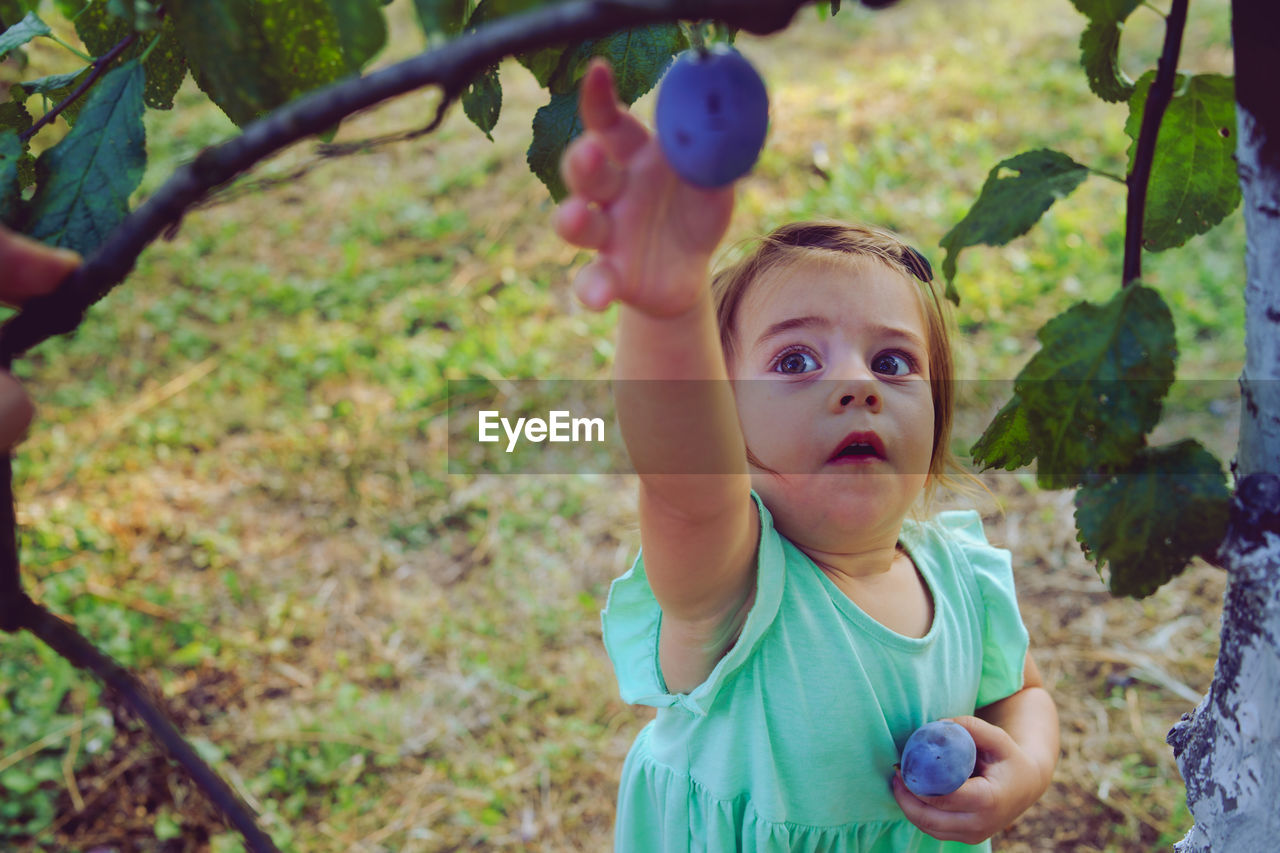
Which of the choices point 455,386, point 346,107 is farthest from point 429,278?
point 346,107

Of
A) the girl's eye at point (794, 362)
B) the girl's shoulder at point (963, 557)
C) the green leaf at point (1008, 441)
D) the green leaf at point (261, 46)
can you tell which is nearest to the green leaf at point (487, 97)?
the green leaf at point (261, 46)

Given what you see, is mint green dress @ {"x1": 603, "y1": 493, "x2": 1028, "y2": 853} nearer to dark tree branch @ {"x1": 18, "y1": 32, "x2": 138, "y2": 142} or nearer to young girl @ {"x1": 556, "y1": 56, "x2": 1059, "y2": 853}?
young girl @ {"x1": 556, "y1": 56, "x2": 1059, "y2": 853}

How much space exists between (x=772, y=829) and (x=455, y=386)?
2284 mm

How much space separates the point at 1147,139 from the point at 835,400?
439 millimetres

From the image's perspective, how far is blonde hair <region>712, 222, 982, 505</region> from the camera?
1.18 meters

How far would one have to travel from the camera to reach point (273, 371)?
3.22 m

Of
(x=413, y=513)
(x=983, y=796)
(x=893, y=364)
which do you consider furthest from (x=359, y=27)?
(x=413, y=513)

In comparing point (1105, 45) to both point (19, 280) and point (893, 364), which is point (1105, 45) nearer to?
point (893, 364)

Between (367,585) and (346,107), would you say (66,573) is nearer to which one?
(367,585)

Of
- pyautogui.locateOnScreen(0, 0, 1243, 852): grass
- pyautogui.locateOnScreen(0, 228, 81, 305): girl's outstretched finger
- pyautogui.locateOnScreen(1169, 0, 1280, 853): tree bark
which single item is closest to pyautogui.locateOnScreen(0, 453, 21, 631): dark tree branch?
pyautogui.locateOnScreen(0, 228, 81, 305): girl's outstretched finger

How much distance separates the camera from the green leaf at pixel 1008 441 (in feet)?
2.59

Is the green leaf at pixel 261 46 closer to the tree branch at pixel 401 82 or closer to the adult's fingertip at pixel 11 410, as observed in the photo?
the tree branch at pixel 401 82

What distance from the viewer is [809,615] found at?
42.4 inches

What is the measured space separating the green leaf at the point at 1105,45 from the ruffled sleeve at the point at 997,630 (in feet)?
2.22
